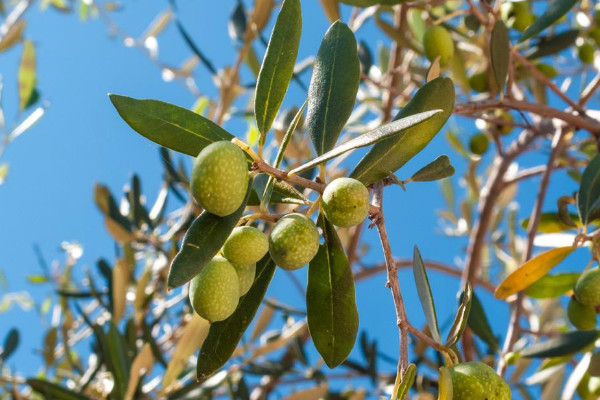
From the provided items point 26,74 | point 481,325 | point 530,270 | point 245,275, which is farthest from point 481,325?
point 26,74

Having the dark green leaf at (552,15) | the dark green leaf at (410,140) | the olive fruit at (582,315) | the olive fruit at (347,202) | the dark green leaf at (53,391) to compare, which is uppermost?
the dark green leaf at (552,15)

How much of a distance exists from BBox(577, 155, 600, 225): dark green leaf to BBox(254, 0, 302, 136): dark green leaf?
2.54ft

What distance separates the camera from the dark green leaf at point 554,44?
204 cm

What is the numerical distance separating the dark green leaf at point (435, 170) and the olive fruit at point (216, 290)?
0.37 meters

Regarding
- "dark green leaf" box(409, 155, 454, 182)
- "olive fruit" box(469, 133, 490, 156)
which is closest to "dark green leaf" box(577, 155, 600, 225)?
"dark green leaf" box(409, 155, 454, 182)

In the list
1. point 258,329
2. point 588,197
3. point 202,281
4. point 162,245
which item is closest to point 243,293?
point 202,281

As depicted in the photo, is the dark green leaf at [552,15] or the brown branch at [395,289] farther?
the dark green leaf at [552,15]

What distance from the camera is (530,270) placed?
137 cm

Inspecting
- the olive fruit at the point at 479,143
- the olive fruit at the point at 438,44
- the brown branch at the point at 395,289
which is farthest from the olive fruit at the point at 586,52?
the brown branch at the point at 395,289

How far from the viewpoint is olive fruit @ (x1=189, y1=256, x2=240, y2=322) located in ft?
2.98

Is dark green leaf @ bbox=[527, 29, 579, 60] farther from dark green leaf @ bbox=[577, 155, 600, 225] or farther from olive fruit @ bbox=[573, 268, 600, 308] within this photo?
olive fruit @ bbox=[573, 268, 600, 308]

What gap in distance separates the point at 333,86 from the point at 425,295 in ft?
1.28

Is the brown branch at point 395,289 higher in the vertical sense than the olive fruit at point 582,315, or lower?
higher

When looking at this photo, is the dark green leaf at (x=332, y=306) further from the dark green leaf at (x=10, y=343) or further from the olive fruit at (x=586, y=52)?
the olive fruit at (x=586, y=52)
